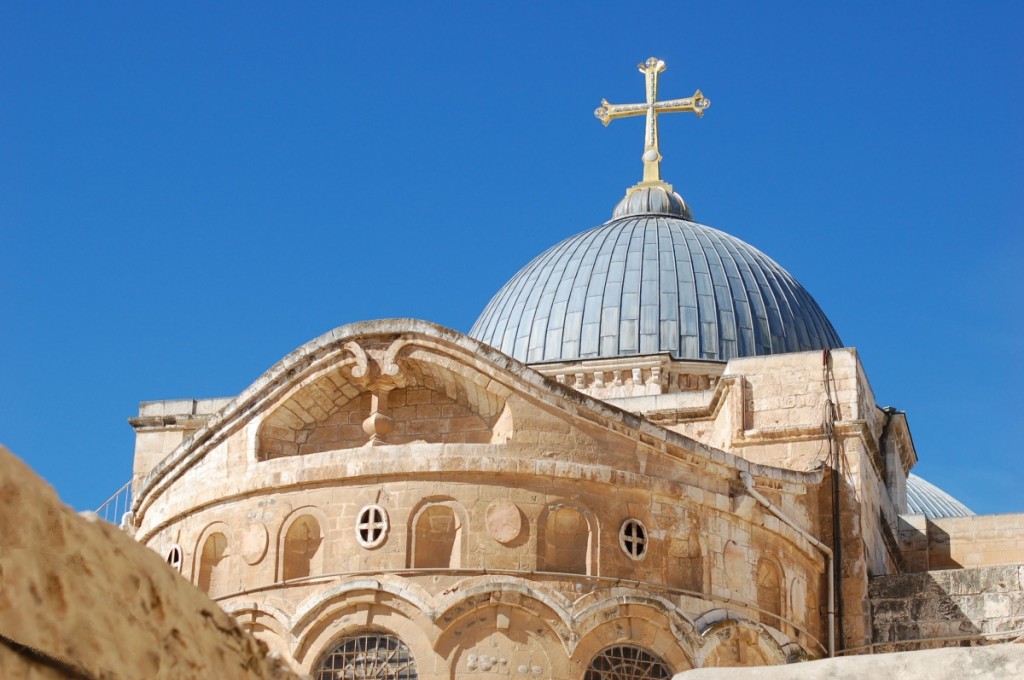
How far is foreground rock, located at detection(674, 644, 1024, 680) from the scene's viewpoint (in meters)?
8.05

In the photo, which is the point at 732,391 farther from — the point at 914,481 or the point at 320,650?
the point at 914,481

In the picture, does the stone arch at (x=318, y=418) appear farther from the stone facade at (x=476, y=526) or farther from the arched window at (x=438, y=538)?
the arched window at (x=438, y=538)

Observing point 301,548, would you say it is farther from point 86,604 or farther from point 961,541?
point 86,604

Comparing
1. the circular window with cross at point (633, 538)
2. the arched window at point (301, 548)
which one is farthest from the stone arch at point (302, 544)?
the circular window with cross at point (633, 538)

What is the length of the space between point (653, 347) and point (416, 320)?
966 centimetres

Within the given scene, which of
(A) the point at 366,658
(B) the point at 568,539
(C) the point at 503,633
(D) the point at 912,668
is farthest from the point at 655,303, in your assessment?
(D) the point at 912,668

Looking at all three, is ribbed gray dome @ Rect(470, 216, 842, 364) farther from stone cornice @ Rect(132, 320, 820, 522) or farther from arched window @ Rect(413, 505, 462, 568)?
arched window @ Rect(413, 505, 462, 568)

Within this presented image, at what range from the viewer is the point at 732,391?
23.1 m

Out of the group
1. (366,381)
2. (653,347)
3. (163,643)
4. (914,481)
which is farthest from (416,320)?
(914,481)

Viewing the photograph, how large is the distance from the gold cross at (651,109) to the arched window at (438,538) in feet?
53.7

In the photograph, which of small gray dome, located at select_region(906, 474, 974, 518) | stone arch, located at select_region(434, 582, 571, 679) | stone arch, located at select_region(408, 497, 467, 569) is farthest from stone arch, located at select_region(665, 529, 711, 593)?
small gray dome, located at select_region(906, 474, 974, 518)

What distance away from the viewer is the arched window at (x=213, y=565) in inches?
768

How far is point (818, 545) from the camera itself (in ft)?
69.2

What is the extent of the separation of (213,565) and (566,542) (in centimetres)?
419
